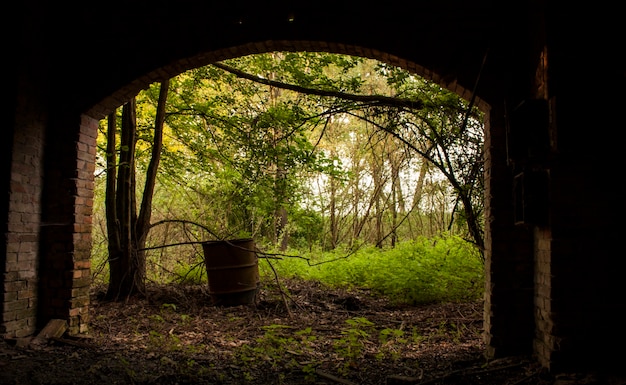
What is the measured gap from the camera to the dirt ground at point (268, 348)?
11.8 feet

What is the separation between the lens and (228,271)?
21.8 ft

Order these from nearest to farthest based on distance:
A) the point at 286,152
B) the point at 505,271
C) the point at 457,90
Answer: the point at 505,271
the point at 457,90
the point at 286,152

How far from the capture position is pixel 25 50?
4363 mm

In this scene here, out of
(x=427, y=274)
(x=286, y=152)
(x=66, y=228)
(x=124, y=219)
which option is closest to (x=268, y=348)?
(x=66, y=228)

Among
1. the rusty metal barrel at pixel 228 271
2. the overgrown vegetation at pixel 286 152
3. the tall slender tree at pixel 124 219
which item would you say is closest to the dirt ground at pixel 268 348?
the rusty metal barrel at pixel 228 271

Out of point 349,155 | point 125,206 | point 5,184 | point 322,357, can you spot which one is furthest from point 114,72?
point 349,155

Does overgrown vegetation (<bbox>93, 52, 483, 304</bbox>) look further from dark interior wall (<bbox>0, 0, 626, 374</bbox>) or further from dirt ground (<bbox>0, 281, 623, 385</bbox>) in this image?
dark interior wall (<bbox>0, 0, 626, 374</bbox>)

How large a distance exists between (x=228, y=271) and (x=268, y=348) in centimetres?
226

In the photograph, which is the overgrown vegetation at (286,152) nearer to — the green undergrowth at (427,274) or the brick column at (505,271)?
the green undergrowth at (427,274)

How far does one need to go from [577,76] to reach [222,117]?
5.24 m

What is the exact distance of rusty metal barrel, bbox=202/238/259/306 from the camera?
6.64 meters

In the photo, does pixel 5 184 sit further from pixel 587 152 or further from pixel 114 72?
pixel 587 152

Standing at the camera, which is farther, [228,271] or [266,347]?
[228,271]

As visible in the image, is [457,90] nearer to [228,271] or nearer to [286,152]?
[286,152]
